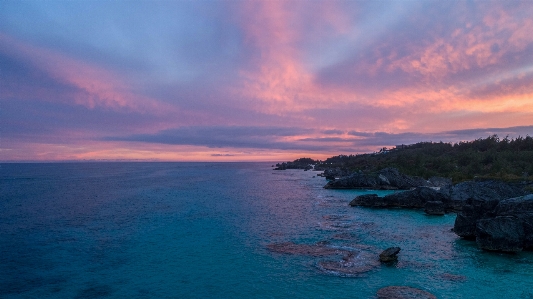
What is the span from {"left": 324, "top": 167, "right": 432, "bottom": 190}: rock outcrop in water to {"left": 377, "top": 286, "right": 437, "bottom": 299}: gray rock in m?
80.7

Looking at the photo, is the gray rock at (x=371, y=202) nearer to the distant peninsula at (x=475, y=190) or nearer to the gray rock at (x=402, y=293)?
the distant peninsula at (x=475, y=190)

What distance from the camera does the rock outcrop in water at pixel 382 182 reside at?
98500 mm

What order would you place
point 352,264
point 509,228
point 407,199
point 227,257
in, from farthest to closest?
point 407,199, point 509,228, point 227,257, point 352,264

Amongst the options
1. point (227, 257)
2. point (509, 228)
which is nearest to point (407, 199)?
point (509, 228)

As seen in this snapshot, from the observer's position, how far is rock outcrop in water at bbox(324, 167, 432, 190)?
9850cm

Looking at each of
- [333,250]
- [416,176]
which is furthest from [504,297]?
[416,176]

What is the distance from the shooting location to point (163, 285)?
82.9 feet

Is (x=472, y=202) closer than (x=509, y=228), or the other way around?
(x=509, y=228)

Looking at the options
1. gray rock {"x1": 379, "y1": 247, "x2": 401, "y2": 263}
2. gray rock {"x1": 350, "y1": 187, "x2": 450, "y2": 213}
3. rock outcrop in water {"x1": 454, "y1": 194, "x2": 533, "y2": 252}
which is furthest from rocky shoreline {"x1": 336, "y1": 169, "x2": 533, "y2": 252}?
gray rock {"x1": 379, "y1": 247, "x2": 401, "y2": 263}

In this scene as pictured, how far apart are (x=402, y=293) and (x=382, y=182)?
82.4 metres

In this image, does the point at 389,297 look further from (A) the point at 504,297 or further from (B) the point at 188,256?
(B) the point at 188,256

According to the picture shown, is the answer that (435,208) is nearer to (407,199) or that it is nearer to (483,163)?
(407,199)

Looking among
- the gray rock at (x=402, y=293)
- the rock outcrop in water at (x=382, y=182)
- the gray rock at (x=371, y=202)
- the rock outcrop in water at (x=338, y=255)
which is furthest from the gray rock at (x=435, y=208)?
the rock outcrop in water at (x=382, y=182)

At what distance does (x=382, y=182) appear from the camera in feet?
326
